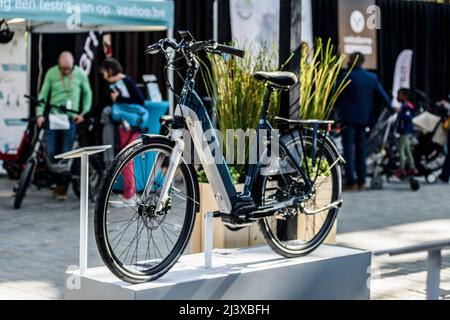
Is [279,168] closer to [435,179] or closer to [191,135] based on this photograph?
[191,135]

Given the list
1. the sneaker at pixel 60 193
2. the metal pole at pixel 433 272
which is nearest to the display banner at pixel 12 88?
the sneaker at pixel 60 193

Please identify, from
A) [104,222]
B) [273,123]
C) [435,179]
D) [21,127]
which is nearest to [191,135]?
[104,222]

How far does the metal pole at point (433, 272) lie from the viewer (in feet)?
12.9

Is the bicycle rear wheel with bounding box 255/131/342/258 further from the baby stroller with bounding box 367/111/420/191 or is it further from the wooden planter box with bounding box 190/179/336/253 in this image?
the baby stroller with bounding box 367/111/420/191

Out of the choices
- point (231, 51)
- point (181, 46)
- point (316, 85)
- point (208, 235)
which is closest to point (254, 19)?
point (316, 85)

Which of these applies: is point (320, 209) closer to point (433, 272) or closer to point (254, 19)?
point (433, 272)

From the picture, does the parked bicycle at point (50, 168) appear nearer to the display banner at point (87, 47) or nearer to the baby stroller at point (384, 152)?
the display banner at point (87, 47)

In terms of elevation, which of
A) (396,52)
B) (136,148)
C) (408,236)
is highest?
(396,52)

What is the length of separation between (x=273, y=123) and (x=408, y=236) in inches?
122

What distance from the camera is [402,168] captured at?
12.8 metres

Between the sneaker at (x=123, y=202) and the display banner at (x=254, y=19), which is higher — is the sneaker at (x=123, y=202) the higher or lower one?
the lower one

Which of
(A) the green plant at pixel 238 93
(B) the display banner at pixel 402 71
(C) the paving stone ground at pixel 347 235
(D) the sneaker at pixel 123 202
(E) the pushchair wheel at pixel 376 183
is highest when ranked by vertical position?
(B) the display banner at pixel 402 71

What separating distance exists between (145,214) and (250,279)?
68cm

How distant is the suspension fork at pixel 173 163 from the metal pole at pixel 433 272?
144 cm
